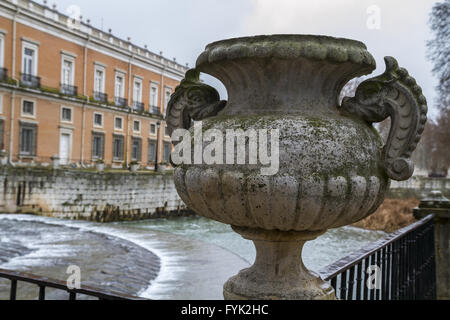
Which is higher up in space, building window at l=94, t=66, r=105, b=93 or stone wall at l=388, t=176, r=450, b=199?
building window at l=94, t=66, r=105, b=93

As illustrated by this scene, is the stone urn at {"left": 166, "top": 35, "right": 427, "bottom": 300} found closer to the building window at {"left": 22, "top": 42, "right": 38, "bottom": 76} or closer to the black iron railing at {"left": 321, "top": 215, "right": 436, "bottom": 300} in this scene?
the black iron railing at {"left": 321, "top": 215, "right": 436, "bottom": 300}

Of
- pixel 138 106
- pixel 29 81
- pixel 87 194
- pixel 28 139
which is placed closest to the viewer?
pixel 87 194

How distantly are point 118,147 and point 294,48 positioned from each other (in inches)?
1236

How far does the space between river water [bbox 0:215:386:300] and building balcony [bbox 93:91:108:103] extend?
16.1 metres

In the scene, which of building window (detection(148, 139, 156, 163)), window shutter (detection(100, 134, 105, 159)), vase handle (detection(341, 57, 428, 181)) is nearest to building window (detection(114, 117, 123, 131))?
window shutter (detection(100, 134, 105, 159))

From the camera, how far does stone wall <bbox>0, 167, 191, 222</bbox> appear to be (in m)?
17.7

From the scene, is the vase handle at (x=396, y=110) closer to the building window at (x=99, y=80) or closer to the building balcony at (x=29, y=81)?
the building balcony at (x=29, y=81)

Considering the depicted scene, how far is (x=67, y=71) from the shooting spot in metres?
28.3

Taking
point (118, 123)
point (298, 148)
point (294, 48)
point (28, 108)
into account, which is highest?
point (118, 123)

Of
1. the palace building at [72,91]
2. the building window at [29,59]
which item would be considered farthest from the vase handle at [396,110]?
the building window at [29,59]

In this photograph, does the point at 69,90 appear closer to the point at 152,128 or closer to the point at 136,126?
the point at 136,126

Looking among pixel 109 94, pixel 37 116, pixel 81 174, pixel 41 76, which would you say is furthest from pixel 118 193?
pixel 109 94

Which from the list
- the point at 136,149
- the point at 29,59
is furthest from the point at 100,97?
the point at 29,59

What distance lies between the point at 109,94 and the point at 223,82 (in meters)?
30.9
